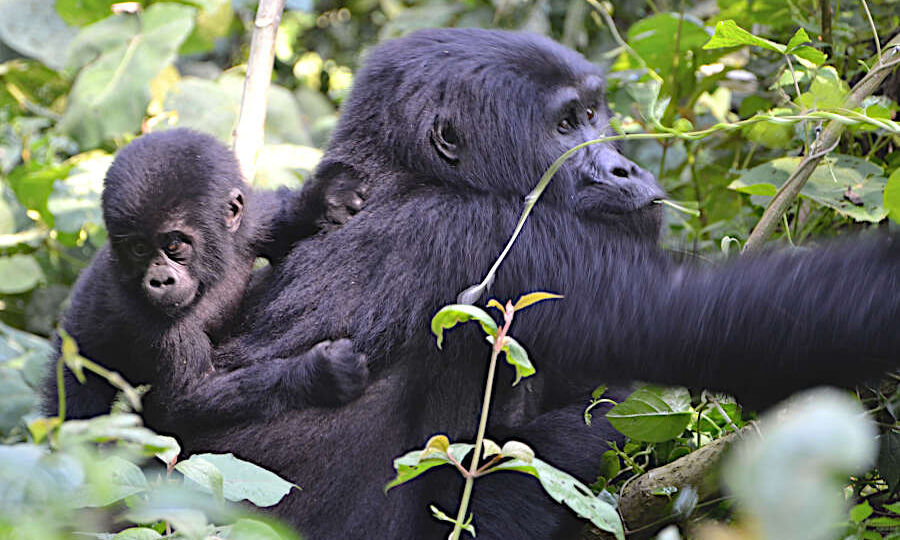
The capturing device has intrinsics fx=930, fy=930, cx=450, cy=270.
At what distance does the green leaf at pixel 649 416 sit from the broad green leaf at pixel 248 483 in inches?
33.1

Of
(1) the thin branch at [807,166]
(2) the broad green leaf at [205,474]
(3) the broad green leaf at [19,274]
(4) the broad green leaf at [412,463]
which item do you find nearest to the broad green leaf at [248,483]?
(2) the broad green leaf at [205,474]

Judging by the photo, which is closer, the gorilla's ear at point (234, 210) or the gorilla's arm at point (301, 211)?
the gorilla's arm at point (301, 211)

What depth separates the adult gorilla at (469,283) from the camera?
6.46 feet

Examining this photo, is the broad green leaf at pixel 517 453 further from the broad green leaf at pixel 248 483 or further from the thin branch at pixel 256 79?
the thin branch at pixel 256 79

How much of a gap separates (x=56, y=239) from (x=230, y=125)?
1.00 meters

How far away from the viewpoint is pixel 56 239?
4359 millimetres

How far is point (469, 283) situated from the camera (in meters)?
2.10

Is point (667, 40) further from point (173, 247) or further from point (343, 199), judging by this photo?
point (173, 247)

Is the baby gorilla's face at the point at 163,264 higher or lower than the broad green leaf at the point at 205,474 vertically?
lower

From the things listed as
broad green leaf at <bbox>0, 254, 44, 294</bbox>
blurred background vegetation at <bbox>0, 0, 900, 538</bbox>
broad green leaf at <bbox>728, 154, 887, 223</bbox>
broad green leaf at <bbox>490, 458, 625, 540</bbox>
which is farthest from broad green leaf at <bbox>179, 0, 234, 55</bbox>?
broad green leaf at <bbox>490, 458, 625, 540</bbox>

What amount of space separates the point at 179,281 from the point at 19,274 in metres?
2.38

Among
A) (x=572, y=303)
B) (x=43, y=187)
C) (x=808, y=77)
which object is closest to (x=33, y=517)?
(x=572, y=303)

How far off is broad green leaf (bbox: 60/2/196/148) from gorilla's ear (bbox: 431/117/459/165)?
2.33 m

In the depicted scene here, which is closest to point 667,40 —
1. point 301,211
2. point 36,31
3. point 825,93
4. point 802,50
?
point 825,93
